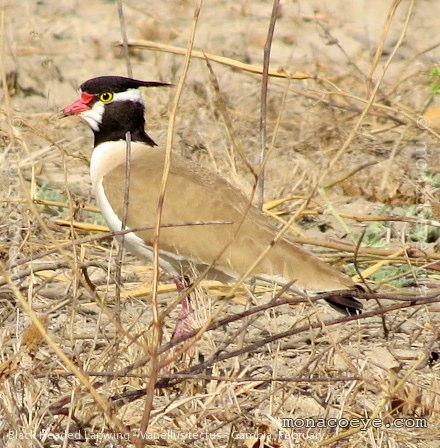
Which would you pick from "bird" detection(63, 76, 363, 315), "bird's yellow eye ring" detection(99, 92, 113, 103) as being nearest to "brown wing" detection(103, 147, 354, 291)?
"bird" detection(63, 76, 363, 315)

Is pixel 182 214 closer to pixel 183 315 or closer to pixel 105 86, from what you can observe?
pixel 183 315

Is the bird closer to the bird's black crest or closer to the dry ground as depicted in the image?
the bird's black crest

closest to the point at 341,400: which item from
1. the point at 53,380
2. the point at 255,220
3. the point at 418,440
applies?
the point at 418,440

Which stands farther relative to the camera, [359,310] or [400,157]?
[400,157]

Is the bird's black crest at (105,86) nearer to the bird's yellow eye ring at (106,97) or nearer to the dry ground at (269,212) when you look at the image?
the bird's yellow eye ring at (106,97)

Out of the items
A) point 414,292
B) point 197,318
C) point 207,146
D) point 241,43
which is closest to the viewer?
point 197,318

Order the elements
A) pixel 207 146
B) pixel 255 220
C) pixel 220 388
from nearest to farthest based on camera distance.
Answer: pixel 220 388 < pixel 255 220 < pixel 207 146

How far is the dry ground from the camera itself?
3418mm

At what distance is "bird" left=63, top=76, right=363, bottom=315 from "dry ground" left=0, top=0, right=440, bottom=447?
13cm

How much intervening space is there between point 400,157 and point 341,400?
324 centimetres

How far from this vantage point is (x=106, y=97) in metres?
5.28

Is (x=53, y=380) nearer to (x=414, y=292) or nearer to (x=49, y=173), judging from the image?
(x=414, y=292)

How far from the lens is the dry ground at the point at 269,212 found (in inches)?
135

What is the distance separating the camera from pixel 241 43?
8.44m
